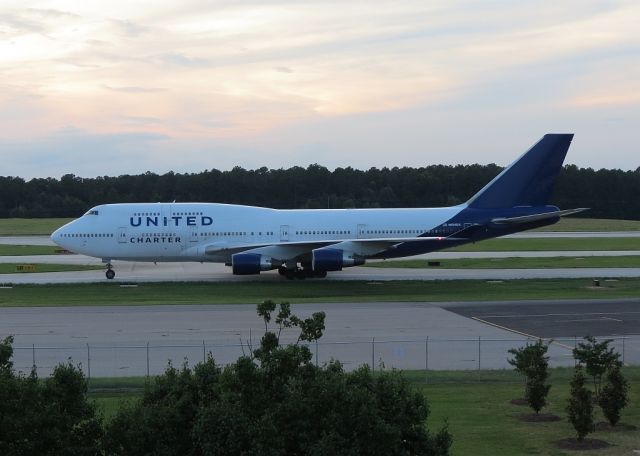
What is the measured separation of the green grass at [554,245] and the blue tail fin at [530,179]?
22.6 meters

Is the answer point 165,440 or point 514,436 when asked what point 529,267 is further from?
point 165,440

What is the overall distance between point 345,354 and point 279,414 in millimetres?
12573

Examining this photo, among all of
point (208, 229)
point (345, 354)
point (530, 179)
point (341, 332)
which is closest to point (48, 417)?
point (345, 354)

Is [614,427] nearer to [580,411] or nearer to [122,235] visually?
[580,411]

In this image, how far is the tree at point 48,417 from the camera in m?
12.4

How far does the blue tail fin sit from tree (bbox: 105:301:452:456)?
34.1 meters

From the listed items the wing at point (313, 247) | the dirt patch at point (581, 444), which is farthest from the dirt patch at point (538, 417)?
the wing at point (313, 247)

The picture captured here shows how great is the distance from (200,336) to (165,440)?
51.6 feet

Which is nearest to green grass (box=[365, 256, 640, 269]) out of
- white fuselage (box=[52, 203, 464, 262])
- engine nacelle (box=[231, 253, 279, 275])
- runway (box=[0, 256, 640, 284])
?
runway (box=[0, 256, 640, 284])

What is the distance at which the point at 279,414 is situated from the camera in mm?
12477

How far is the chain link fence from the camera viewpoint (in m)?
23.8

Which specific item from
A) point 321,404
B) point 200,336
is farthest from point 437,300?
point 321,404

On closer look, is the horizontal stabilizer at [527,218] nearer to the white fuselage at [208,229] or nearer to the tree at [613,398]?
the white fuselage at [208,229]

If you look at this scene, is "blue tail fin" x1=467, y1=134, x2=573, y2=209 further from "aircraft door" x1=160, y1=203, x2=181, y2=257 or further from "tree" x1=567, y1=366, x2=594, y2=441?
"tree" x1=567, y1=366, x2=594, y2=441
